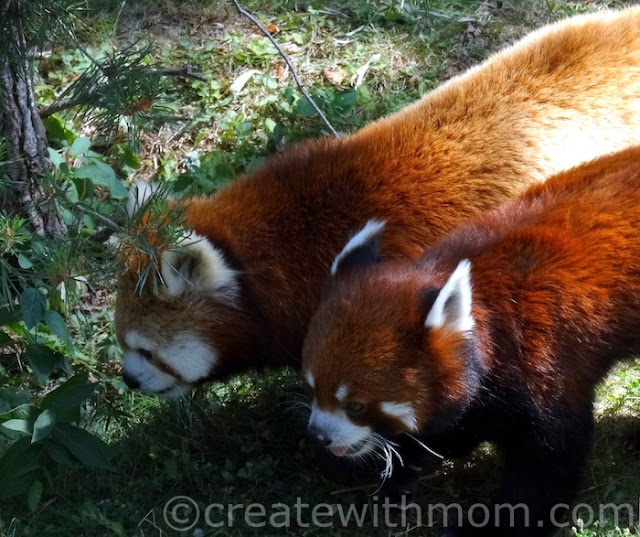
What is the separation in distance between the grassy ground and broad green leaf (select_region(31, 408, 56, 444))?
1.15ft

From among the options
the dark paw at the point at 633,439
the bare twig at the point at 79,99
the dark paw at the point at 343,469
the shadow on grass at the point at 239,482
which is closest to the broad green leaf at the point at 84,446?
the shadow on grass at the point at 239,482

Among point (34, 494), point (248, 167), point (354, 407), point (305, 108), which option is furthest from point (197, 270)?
point (305, 108)

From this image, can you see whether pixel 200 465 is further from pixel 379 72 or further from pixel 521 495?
pixel 379 72

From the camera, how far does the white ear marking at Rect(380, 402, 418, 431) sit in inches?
130

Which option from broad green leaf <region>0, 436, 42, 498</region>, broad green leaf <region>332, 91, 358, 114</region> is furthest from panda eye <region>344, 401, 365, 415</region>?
broad green leaf <region>332, 91, 358, 114</region>

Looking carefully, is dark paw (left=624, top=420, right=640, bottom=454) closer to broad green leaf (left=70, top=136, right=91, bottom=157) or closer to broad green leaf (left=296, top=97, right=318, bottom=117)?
broad green leaf (left=296, top=97, right=318, bottom=117)

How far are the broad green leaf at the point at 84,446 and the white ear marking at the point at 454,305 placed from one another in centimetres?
150

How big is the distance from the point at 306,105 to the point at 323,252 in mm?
2071

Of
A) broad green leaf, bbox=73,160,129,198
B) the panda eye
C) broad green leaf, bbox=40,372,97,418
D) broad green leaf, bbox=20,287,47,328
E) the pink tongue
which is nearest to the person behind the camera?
the panda eye

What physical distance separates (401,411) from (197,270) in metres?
1.04

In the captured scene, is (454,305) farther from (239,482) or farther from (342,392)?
(239,482)

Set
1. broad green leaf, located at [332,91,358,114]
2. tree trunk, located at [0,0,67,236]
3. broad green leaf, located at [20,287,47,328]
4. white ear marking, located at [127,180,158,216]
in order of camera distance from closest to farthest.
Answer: broad green leaf, located at [20,287,47,328], white ear marking, located at [127,180,158,216], tree trunk, located at [0,0,67,236], broad green leaf, located at [332,91,358,114]

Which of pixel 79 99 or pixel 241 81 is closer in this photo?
pixel 79 99

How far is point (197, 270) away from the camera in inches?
147
